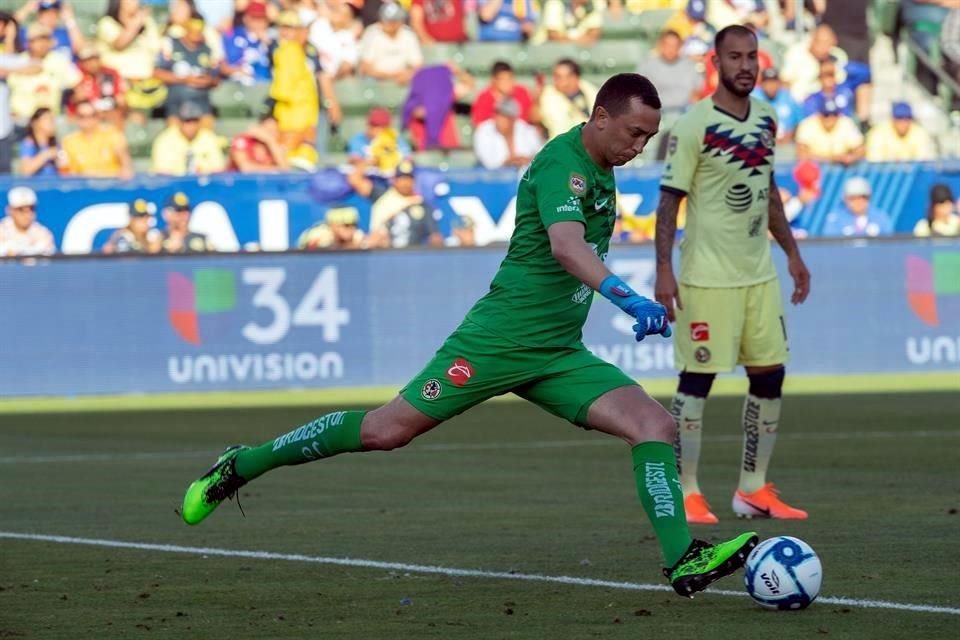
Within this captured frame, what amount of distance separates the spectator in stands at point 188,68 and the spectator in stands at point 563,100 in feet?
14.0

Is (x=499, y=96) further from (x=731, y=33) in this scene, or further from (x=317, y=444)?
(x=317, y=444)

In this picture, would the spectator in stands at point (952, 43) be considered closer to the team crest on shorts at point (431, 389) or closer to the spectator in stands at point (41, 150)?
the spectator in stands at point (41, 150)

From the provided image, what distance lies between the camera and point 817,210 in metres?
21.7

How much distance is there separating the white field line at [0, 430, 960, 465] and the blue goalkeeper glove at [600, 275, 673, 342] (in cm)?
784

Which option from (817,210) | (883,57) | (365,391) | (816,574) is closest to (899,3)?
(883,57)

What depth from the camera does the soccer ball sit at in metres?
6.55

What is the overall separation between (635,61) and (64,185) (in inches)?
328

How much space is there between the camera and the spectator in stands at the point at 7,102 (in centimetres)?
2280

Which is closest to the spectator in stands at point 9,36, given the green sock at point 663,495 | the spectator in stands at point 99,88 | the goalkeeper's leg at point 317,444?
the spectator in stands at point 99,88

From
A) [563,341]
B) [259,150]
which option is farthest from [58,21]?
[563,341]

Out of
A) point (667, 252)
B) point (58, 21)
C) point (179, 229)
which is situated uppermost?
point (58, 21)

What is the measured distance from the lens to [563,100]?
78.8ft

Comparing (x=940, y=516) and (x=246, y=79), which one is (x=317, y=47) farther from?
(x=940, y=516)

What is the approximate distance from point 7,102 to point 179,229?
3.85 metres
